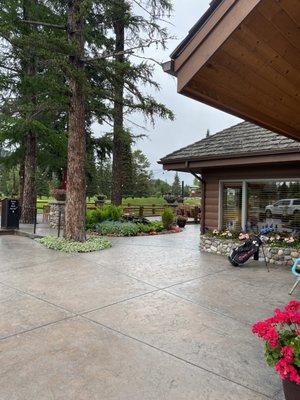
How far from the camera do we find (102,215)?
1455 cm

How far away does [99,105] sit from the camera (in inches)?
543

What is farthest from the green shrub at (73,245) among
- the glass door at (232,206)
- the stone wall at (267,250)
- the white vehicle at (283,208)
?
the white vehicle at (283,208)

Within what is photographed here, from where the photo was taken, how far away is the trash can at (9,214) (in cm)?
1244

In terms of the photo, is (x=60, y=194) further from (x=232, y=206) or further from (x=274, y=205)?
(x=274, y=205)

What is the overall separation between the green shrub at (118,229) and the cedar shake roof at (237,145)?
11.2ft

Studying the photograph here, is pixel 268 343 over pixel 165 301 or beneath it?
over

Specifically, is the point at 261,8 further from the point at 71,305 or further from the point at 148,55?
the point at 148,55

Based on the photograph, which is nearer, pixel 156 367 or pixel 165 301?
pixel 156 367

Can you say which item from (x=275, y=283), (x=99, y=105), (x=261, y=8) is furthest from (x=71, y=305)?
(x=99, y=105)

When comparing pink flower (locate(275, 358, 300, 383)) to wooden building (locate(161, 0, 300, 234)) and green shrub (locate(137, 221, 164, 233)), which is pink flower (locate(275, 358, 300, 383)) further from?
green shrub (locate(137, 221, 164, 233))

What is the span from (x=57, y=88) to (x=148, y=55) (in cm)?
268

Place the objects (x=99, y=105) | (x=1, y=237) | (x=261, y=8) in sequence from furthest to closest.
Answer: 1. (x=99, y=105)
2. (x=1, y=237)
3. (x=261, y=8)

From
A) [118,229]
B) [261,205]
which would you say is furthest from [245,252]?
[118,229]

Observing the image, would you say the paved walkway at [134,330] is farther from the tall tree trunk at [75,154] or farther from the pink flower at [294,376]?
the tall tree trunk at [75,154]
